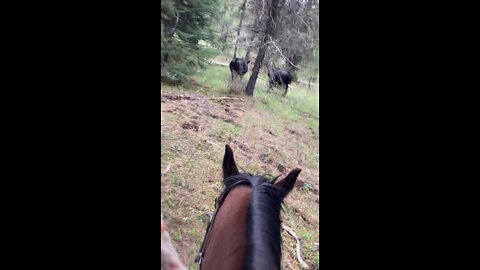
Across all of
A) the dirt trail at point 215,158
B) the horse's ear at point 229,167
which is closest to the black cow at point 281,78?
the dirt trail at point 215,158

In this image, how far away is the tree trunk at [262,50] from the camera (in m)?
2.00

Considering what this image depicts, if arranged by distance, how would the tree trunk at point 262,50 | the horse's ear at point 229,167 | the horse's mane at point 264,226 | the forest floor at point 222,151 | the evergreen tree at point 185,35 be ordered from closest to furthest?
the horse's mane at point 264,226 < the horse's ear at point 229,167 < the forest floor at point 222,151 < the evergreen tree at point 185,35 < the tree trunk at point 262,50

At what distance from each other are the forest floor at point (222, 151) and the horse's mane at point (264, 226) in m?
0.26

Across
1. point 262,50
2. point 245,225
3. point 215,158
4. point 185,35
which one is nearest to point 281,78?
point 262,50

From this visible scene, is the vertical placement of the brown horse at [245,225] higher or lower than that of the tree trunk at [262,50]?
lower

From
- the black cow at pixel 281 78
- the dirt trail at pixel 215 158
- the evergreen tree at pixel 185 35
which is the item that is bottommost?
the dirt trail at pixel 215 158

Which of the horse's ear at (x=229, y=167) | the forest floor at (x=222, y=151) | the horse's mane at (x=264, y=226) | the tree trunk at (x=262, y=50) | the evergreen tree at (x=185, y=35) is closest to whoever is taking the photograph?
the horse's mane at (x=264, y=226)

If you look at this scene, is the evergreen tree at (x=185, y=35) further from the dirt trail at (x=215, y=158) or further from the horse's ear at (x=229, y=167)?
the horse's ear at (x=229, y=167)

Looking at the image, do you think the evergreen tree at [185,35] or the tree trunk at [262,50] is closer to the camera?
the evergreen tree at [185,35]

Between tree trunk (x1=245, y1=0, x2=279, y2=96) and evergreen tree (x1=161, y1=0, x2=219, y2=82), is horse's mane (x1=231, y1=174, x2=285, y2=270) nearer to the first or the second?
evergreen tree (x1=161, y1=0, x2=219, y2=82)

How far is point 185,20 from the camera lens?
6.23 ft

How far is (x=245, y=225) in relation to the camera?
1152 millimetres
